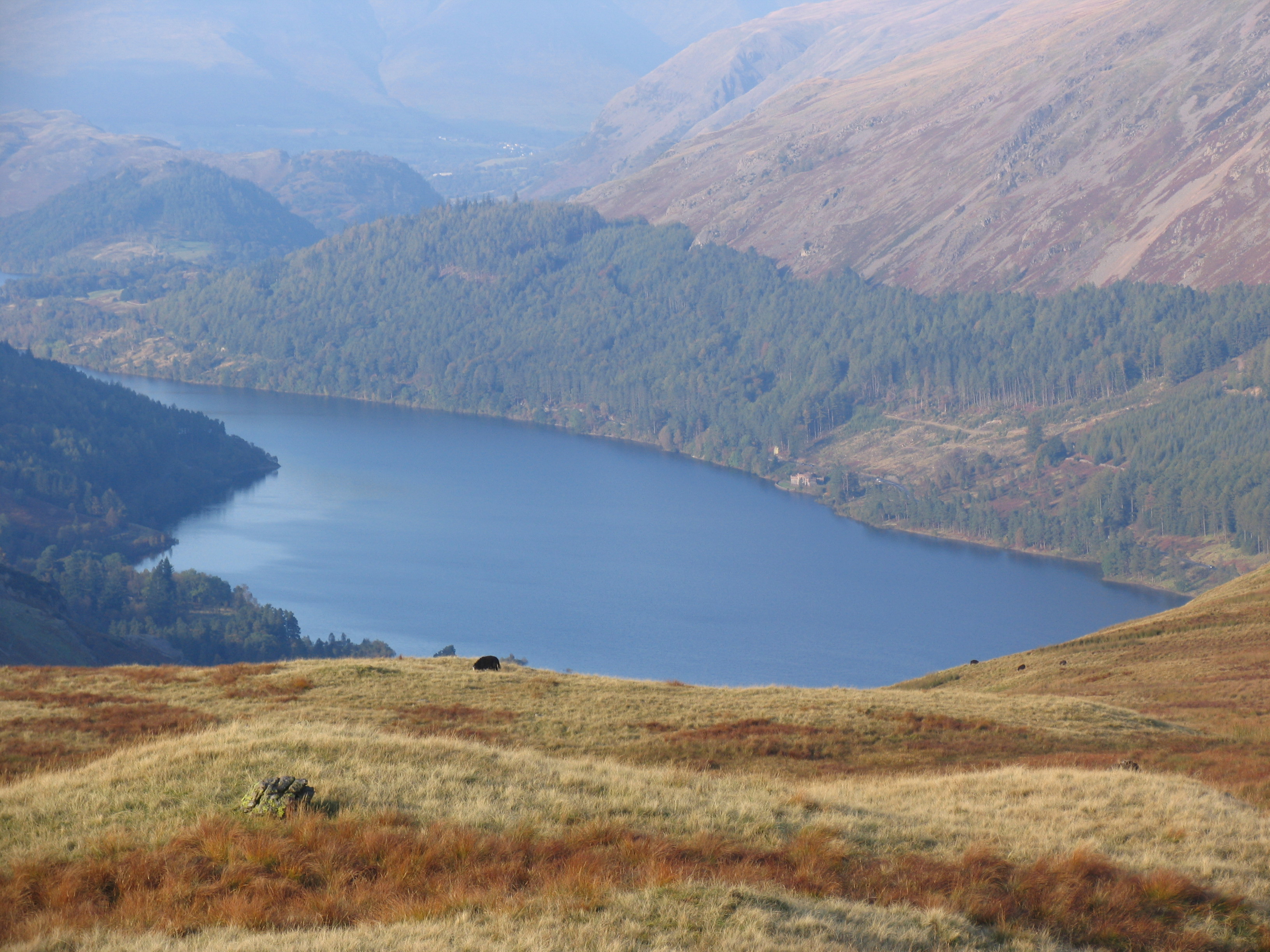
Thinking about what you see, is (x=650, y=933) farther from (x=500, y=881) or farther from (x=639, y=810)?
(x=639, y=810)

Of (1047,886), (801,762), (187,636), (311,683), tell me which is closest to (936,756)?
(801,762)

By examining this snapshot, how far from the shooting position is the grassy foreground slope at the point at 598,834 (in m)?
14.7

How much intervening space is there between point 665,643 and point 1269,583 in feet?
319

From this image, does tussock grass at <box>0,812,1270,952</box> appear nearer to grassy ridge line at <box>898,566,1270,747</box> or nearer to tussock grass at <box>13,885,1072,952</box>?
tussock grass at <box>13,885,1072,952</box>

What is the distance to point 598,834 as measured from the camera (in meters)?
18.0

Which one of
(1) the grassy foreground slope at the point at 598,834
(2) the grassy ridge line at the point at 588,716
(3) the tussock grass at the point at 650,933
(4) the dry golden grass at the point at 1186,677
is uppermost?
(4) the dry golden grass at the point at 1186,677

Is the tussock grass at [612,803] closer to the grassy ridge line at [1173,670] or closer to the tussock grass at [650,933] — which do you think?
the tussock grass at [650,933]

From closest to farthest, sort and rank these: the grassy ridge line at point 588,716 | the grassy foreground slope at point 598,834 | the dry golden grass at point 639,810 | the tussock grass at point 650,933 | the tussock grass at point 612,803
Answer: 1. the tussock grass at point 650,933
2. the grassy foreground slope at point 598,834
3. the dry golden grass at point 639,810
4. the tussock grass at point 612,803
5. the grassy ridge line at point 588,716

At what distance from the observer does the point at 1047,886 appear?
17.0 meters

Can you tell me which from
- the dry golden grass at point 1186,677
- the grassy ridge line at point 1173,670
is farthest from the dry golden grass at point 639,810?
the grassy ridge line at point 1173,670

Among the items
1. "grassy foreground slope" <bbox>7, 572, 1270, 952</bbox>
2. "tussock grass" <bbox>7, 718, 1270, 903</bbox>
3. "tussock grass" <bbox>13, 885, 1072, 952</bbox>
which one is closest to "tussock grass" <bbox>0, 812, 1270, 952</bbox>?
"grassy foreground slope" <bbox>7, 572, 1270, 952</bbox>

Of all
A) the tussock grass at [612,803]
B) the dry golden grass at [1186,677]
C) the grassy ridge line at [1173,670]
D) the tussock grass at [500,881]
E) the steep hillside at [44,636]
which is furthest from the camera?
the steep hillside at [44,636]

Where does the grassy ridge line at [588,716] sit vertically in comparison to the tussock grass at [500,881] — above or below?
above

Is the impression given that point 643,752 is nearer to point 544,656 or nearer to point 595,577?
point 544,656
